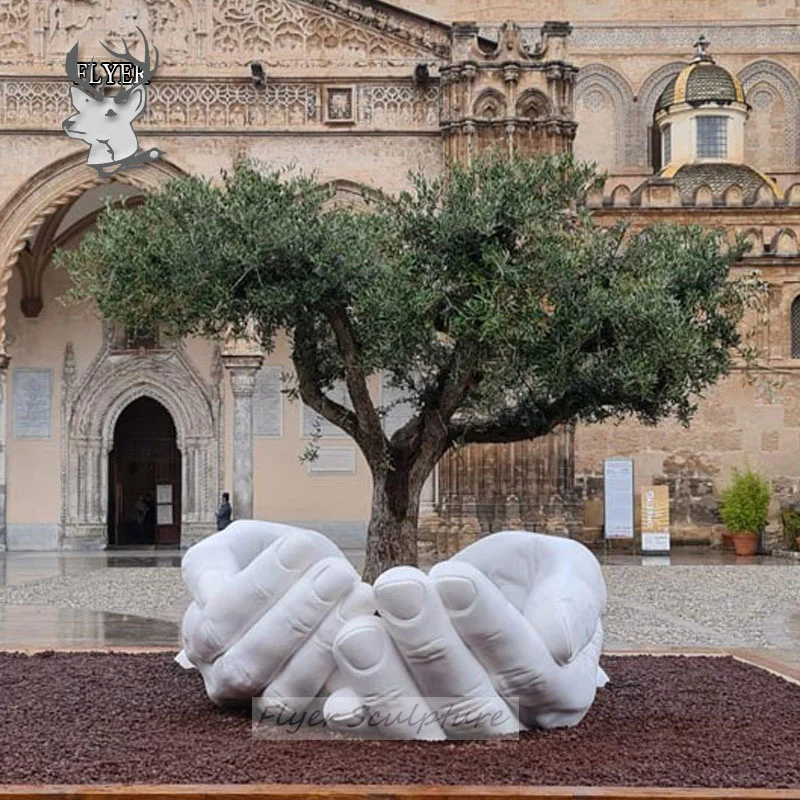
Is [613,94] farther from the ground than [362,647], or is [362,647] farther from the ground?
[613,94]

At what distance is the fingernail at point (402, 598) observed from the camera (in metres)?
6.44

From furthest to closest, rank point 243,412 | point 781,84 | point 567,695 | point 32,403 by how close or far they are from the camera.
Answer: point 781,84
point 32,403
point 243,412
point 567,695

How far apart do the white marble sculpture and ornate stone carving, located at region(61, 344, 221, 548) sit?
18.5 metres

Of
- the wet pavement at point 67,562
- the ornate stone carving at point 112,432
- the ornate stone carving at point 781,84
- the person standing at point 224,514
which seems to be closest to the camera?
the wet pavement at point 67,562

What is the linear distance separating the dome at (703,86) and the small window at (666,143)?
0.45m

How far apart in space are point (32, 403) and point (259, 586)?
2008cm

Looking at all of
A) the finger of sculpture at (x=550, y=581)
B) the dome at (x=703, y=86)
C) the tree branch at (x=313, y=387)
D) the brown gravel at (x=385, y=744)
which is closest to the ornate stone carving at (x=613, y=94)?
the dome at (x=703, y=86)

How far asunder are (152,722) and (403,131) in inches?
674

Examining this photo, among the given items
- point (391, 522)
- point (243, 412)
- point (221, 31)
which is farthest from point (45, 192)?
point (391, 522)

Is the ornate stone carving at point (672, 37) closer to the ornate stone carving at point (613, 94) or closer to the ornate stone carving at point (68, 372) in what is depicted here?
the ornate stone carving at point (613, 94)

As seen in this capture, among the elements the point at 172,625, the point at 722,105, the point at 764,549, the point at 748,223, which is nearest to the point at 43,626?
the point at 172,625

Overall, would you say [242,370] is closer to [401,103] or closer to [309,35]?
[401,103]

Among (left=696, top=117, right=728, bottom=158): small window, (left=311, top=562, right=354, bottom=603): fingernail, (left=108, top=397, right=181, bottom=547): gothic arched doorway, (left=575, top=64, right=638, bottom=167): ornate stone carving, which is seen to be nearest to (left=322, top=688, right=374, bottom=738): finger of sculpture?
(left=311, top=562, right=354, bottom=603): fingernail

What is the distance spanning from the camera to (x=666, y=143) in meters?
32.4
